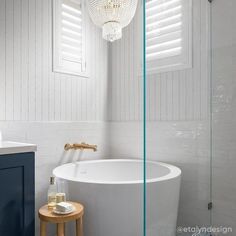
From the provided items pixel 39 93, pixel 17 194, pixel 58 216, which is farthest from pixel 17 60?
pixel 58 216

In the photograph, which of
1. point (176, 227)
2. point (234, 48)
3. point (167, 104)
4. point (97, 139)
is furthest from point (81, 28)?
point (176, 227)

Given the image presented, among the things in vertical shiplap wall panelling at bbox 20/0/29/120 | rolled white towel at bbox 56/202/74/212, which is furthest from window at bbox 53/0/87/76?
rolled white towel at bbox 56/202/74/212

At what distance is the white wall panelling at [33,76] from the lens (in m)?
1.97

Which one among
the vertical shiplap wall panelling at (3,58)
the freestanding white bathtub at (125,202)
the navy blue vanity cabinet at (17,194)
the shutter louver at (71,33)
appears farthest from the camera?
the shutter louver at (71,33)

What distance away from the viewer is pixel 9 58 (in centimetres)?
198

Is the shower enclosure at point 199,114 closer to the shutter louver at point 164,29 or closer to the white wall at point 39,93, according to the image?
the shutter louver at point 164,29

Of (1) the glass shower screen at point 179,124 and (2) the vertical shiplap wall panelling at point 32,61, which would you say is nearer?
(1) the glass shower screen at point 179,124

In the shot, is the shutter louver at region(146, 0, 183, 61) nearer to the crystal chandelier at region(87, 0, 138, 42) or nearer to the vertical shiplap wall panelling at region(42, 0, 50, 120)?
the crystal chandelier at region(87, 0, 138, 42)

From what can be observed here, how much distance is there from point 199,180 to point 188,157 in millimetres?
164

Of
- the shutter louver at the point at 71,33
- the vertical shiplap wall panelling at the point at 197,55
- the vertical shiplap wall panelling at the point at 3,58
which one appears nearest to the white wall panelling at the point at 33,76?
the vertical shiplap wall panelling at the point at 3,58

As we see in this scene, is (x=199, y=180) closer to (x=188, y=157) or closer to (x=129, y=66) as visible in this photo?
(x=188, y=157)

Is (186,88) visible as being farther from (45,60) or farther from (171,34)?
(45,60)

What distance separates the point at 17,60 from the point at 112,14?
0.84 meters

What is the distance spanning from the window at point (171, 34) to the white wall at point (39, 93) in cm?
95
